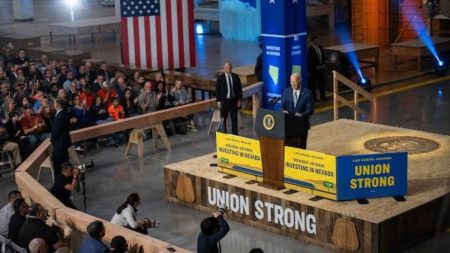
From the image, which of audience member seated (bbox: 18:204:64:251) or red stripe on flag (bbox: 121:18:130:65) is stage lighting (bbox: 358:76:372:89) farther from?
audience member seated (bbox: 18:204:64:251)

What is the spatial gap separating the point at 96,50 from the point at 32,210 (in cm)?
2096

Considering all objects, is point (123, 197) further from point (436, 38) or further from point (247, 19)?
point (247, 19)

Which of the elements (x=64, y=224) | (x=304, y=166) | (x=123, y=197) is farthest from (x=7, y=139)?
(x=304, y=166)

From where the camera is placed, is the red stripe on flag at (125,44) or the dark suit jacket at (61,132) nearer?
the dark suit jacket at (61,132)

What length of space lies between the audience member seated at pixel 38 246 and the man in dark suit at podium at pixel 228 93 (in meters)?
7.26

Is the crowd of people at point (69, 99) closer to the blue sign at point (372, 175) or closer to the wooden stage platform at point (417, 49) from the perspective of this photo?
the blue sign at point (372, 175)

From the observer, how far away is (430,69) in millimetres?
25125

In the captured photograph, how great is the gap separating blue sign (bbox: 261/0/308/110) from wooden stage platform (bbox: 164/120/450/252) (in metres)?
4.23

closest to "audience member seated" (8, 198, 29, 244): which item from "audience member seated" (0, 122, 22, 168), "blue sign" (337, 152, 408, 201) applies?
"blue sign" (337, 152, 408, 201)

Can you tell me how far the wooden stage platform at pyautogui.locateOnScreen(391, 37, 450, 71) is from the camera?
2470cm

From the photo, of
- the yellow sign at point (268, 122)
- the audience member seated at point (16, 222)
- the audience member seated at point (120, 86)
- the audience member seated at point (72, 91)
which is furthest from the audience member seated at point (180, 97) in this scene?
the audience member seated at point (16, 222)

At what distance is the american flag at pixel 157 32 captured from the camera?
2381 centimetres

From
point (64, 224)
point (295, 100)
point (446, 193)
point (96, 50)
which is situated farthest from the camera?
point (96, 50)

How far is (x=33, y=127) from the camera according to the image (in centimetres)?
1691
